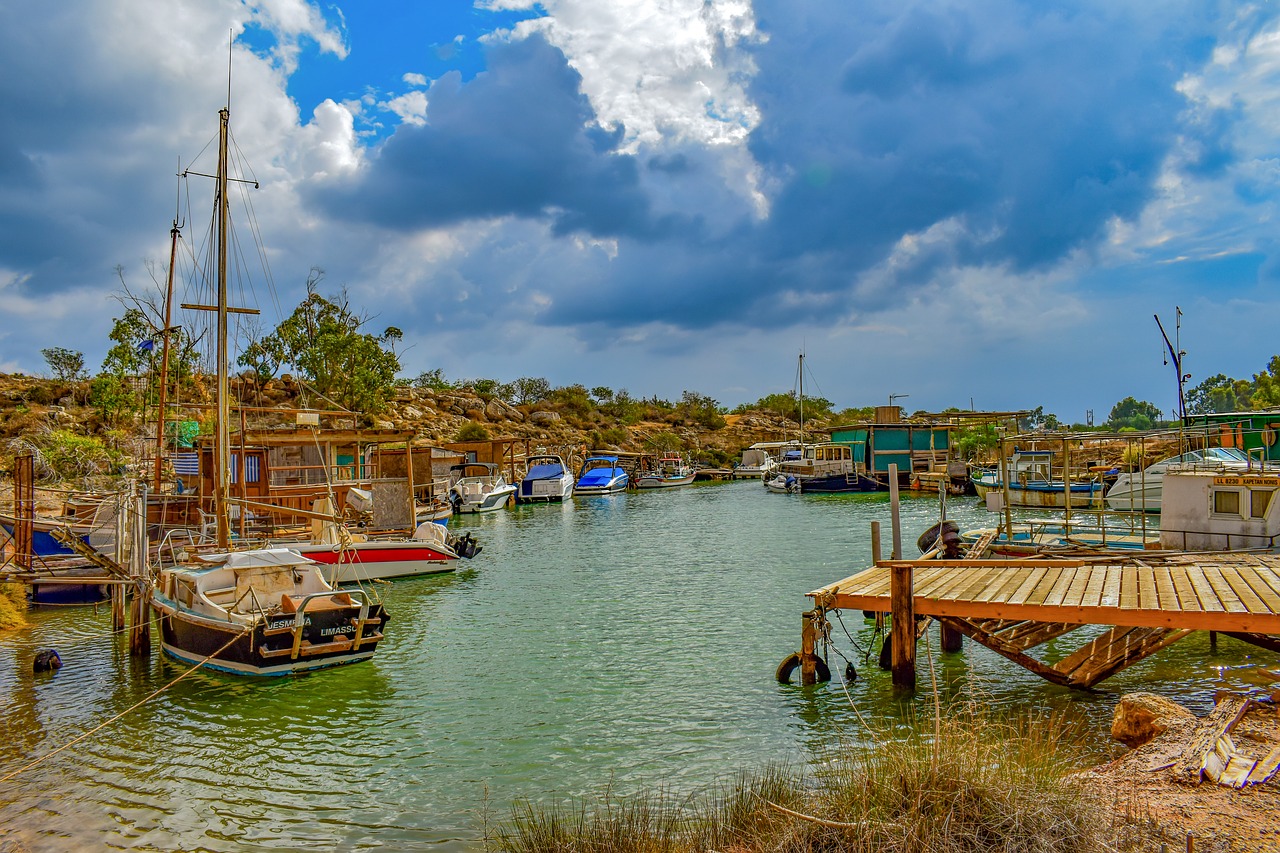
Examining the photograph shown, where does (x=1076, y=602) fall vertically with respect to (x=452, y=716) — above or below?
above

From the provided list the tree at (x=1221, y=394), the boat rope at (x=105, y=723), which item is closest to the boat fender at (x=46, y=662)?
the boat rope at (x=105, y=723)

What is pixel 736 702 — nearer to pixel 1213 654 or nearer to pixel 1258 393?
pixel 1213 654

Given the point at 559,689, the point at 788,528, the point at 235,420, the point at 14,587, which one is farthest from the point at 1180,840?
the point at 235,420

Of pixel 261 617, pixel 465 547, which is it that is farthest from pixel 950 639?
pixel 465 547

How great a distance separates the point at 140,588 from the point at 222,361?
5.19 metres

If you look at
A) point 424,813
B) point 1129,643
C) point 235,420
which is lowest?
point 424,813

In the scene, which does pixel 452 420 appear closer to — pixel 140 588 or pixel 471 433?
pixel 471 433

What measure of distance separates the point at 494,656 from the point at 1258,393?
6828 cm

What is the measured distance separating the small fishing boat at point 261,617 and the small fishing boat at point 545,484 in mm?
42352

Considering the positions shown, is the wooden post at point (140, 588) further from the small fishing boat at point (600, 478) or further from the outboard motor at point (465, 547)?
the small fishing boat at point (600, 478)

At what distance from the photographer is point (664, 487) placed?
75.2m

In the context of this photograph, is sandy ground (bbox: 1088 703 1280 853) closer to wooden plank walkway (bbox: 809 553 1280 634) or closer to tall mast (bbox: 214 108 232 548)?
wooden plank walkway (bbox: 809 553 1280 634)

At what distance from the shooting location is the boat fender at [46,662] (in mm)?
15922

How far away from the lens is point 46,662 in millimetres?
15953
